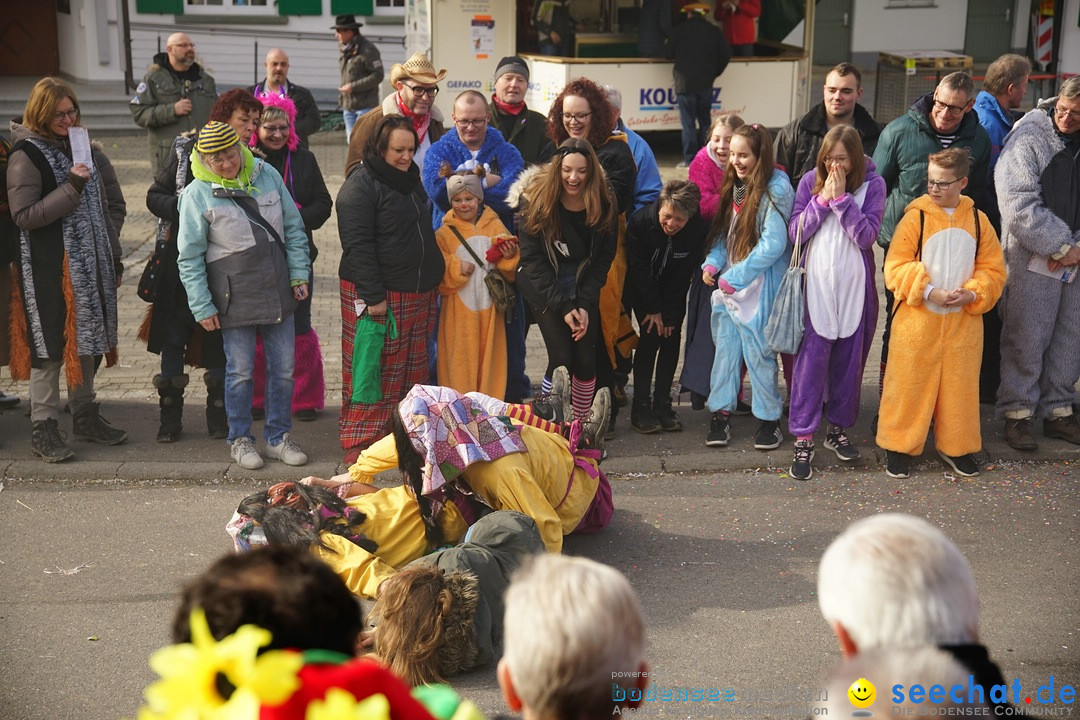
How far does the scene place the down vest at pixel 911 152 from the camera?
638cm

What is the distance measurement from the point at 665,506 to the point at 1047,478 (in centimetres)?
202

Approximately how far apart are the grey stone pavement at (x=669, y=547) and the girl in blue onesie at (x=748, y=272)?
26cm

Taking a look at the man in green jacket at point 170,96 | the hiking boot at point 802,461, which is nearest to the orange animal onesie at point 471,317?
the hiking boot at point 802,461

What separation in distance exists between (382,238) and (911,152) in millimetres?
2889

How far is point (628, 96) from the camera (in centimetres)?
1432

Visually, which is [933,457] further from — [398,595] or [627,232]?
[398,595]

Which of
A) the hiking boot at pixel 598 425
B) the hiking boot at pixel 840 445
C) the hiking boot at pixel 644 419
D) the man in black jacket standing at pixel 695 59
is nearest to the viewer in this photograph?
the hiking boot at pixel 598 425

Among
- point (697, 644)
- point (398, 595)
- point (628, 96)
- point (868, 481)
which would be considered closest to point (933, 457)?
point (868, 481)

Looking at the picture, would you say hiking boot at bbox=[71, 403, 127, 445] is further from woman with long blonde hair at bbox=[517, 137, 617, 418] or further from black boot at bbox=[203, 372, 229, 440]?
woman with long blonde hair at bbox=[517, 137, 617, 418]

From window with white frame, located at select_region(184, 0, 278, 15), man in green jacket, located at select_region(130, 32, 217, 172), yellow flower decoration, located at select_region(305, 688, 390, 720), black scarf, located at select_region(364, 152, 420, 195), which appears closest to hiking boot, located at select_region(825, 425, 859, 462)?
black scarf, located at select_region(364, 152, 420, 195)

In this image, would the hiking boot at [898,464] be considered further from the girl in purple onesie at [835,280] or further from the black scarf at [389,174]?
the black scarf at [389,174]

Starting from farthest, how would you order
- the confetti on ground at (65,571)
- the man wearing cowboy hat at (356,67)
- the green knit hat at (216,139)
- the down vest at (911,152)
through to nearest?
the man wearing cowboy hat at (356,67)
the down vest at (911,152)
the green knit hat at (216,139)
the confetti on ground at (65,571)

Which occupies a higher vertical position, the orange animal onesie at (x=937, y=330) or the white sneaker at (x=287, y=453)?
the orange animal onesie at (x=937, y=330)

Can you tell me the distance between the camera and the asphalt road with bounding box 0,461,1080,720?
4254 mm
